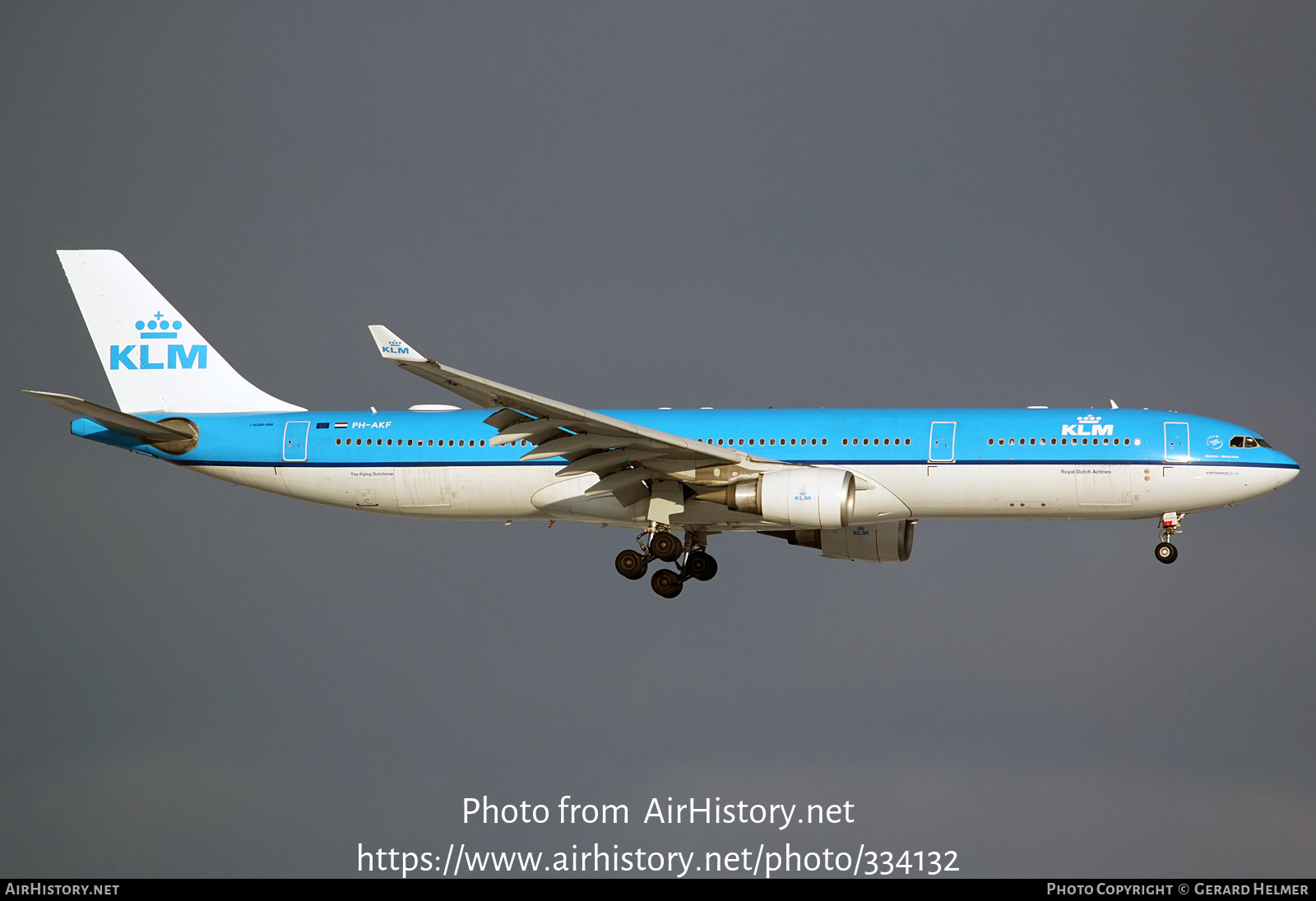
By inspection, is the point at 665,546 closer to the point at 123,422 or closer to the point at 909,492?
the point at 909,492

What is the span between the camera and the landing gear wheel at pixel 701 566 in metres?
48.3

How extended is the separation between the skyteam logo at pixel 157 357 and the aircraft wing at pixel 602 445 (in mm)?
11774

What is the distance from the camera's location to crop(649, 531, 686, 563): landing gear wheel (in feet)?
149

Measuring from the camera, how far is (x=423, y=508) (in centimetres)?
4709

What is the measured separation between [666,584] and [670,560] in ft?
5.71

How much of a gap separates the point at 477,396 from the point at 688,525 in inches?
320

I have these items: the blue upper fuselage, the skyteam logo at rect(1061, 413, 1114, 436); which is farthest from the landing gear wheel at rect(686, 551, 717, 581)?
the skyteam logo at rect(1061, 413, 1114, 436)

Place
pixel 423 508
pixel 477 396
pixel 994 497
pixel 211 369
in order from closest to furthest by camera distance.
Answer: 1. pixel 477 396
2. pixel 994 497
3. pixel 423 508
4. pixel 211 369

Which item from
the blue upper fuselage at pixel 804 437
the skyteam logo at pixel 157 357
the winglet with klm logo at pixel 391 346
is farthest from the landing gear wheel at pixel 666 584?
the skyteam logo at pixel 157 357

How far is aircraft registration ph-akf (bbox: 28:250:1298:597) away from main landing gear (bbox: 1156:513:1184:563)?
0.06 meters

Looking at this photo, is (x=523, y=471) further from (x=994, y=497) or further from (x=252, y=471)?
(x=994, y=497)

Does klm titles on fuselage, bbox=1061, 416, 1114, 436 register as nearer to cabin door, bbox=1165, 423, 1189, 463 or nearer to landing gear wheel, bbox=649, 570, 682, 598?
cabin door, bbox=1165, 423, 1189, 463
